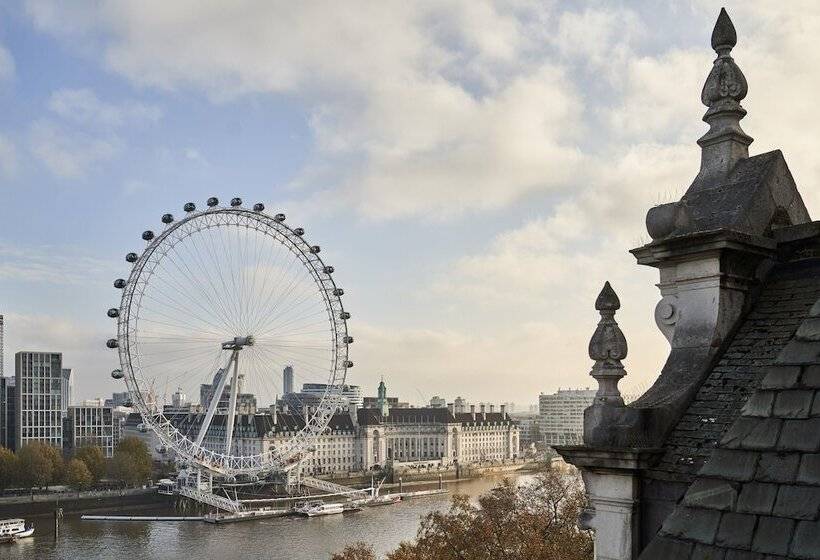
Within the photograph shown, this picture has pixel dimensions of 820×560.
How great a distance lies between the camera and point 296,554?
1788 inches

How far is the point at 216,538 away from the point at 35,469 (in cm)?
2755

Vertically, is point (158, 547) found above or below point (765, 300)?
below

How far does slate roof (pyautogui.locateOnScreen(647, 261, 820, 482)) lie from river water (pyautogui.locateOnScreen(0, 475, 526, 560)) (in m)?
42.3

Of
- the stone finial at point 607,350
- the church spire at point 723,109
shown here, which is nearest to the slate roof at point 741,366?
the stone finial at point 607,350

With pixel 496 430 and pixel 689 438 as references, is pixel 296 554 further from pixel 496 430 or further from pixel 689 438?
pixel 496 430

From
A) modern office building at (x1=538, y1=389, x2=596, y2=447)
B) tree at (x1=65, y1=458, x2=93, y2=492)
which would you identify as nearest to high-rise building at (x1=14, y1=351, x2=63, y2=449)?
tree at (x1=65, y1=458, x2=93, y2=492)

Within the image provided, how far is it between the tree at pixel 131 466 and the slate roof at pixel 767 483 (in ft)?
252

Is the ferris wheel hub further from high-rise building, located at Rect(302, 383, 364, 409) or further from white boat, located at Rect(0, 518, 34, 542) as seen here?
high-rise building, located at Rect(302, 383, 364, 409)

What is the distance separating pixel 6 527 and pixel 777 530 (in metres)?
57.6

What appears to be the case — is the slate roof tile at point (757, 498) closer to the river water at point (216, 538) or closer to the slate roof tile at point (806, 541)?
the slate roof tile at point (806, 541)

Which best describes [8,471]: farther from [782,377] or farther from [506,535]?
[782,377]

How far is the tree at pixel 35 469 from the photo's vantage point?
232ft

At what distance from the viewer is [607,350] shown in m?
4.79

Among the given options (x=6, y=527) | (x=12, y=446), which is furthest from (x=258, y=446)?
(x=6, y=527)
